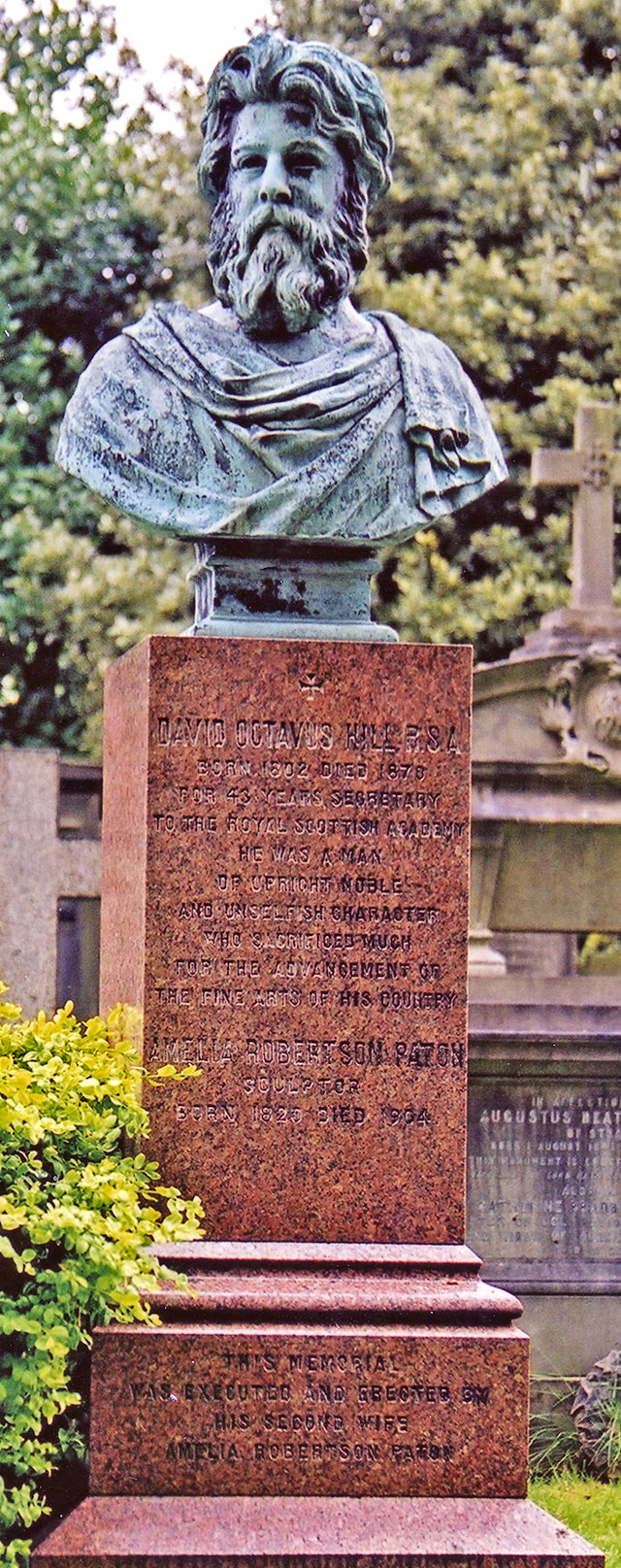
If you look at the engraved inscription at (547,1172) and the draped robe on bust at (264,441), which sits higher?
the draped robe on bust at (264,441)

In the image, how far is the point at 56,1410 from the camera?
412 centimetres

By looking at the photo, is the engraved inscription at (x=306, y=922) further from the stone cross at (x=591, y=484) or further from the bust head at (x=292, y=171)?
the stone cross at (x=591, y=484)

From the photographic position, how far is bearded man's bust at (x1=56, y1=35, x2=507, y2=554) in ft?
15.5

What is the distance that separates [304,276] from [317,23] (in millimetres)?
9891

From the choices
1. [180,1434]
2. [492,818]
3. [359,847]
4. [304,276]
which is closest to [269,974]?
[359,847]

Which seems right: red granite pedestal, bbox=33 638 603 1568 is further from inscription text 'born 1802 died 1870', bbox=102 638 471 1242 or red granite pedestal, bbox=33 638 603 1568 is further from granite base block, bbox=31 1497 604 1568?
granite base block, bbox=31 1497 604 1568

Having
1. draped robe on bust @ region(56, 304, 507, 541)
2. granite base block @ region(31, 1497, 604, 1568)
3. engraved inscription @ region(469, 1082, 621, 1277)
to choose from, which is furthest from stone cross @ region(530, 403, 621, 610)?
granite base block @ region(31, 1497, 604, 1568)

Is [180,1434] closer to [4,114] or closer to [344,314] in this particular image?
[344,314]

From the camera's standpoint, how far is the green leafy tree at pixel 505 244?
42.4ft

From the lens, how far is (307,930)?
4586 millimetres

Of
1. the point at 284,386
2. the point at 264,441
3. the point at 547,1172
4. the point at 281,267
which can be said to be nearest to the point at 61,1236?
the point at 264,441

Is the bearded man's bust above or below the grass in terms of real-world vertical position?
above

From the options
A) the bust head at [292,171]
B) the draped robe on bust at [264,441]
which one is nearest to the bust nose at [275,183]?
the bust head at [292,171]

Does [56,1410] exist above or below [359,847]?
below
